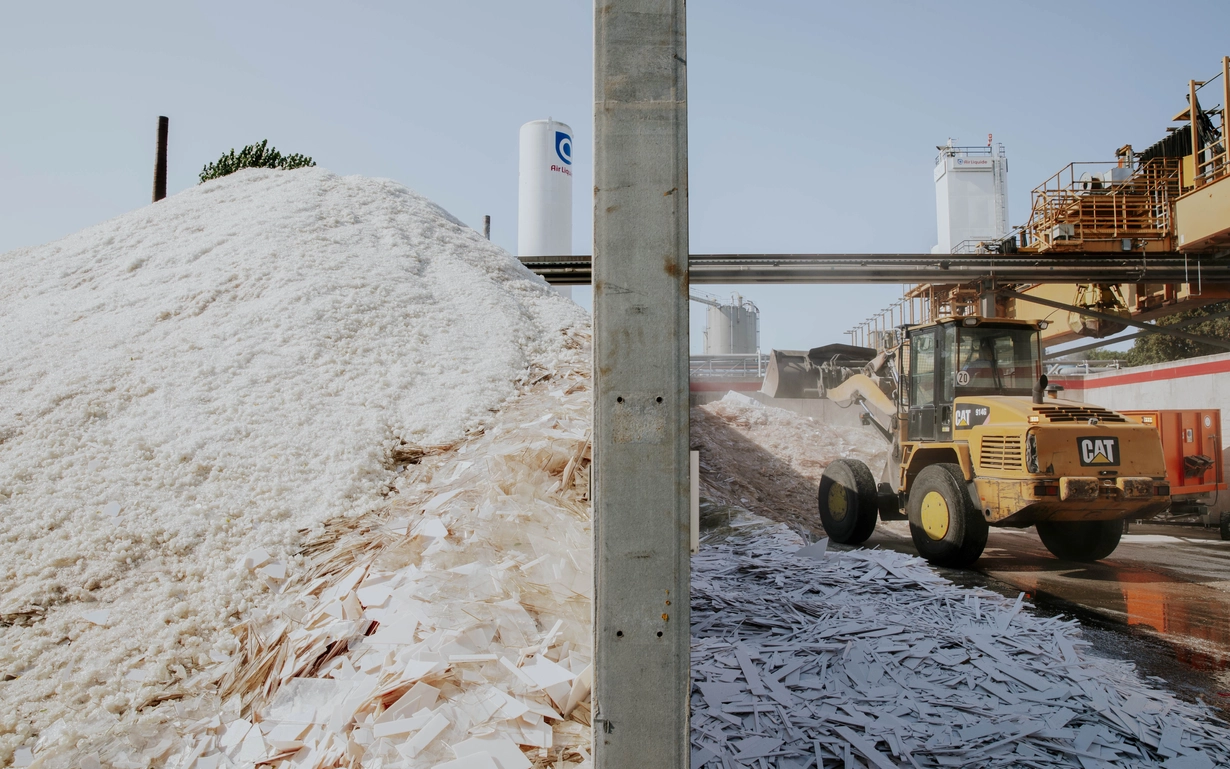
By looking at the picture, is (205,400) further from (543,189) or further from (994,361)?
(543,189)

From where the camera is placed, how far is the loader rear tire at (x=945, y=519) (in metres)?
7.03

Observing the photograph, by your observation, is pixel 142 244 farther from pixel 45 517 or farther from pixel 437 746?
pixel 437 746

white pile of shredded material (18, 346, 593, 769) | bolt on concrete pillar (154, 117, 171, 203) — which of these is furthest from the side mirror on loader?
bolt on concrete pillar (154, 117, 171, 203)

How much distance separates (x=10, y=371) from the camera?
19.8 ft

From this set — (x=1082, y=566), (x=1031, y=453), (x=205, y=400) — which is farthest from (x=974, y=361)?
(x=205, y=400)

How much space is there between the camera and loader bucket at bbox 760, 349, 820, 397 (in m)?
14.2

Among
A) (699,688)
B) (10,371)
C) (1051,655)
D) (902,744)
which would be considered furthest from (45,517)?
(1051,655)

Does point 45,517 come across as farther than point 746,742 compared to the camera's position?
Yes

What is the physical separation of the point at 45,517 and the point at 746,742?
4.29 m

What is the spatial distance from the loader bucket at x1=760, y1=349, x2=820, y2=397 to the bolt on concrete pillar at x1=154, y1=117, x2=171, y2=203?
1191 cm

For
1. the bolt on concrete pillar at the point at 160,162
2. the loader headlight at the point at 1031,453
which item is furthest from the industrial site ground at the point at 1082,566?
the bolt on concrete pillar at the point at 160,162

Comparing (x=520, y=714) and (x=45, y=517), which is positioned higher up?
(x=45, y=517)

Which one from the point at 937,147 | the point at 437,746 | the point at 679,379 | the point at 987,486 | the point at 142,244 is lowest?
the point at 437,746

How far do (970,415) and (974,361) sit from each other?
0.67m
